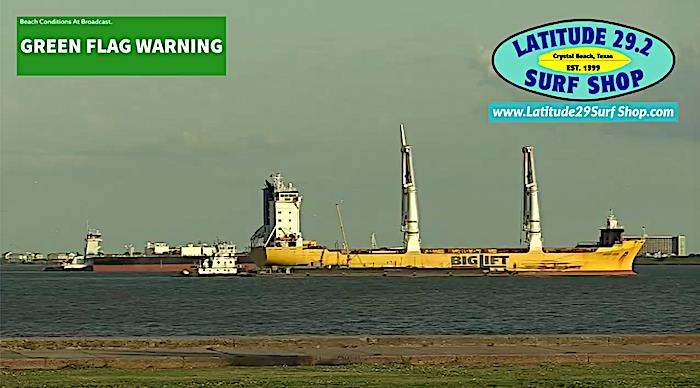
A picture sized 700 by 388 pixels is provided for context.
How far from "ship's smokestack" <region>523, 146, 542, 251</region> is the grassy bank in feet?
336

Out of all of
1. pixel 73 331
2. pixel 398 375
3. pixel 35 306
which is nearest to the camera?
pixel 398 375

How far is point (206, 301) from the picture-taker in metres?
73.8

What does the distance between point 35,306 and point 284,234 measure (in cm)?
5997

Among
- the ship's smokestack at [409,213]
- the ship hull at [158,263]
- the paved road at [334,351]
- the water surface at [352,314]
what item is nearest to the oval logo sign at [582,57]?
the paved road at [334,351]

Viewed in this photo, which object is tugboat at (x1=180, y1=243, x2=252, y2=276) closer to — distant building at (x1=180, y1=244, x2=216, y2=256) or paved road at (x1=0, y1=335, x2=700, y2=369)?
distant building at (x1=180, y1=244, x2=216, y2=256)

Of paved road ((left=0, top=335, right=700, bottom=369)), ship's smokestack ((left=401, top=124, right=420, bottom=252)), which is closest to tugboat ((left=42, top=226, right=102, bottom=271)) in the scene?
ship's smokestack ((left=401, top=124, right=420, bottom=252))

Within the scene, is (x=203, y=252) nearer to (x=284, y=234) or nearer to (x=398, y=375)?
(x=284, y=234)

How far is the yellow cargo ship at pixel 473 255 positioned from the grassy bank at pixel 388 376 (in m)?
101

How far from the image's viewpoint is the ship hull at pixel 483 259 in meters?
123

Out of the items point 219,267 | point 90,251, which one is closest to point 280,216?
point 219,267

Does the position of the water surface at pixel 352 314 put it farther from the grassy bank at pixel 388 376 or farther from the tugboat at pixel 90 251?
the tugboat at pixel 90 251

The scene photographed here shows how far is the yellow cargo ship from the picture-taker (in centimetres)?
12038

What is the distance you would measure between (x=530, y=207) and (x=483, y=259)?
761 centimetres

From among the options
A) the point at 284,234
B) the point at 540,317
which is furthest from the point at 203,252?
the point at 540,317
